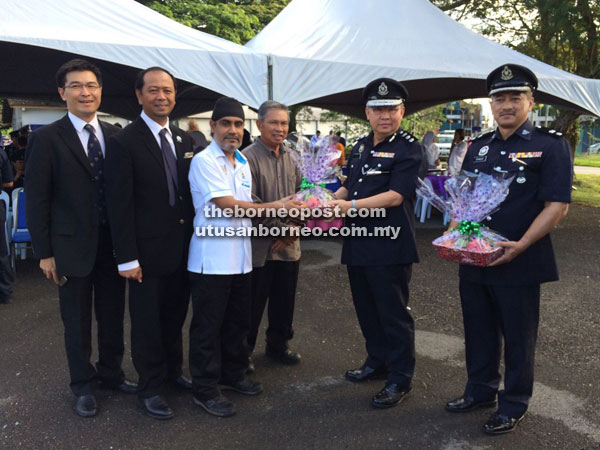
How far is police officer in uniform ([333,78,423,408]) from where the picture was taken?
3129 millimetres

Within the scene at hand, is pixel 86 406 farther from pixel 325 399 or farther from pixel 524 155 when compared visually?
pixel 524 155

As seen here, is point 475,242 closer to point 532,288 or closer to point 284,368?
point 532,288

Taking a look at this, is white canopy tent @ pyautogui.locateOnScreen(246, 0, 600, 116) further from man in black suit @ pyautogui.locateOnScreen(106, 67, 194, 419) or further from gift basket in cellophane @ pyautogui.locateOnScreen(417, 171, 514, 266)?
gift basket in cellophane @ pyautogui.locateOnScreen(417, 171, 514, 266)

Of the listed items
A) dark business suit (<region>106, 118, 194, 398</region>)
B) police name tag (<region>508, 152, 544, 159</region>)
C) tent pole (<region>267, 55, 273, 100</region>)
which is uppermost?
tent pole (<region>267, 55, 273, 100</region>)

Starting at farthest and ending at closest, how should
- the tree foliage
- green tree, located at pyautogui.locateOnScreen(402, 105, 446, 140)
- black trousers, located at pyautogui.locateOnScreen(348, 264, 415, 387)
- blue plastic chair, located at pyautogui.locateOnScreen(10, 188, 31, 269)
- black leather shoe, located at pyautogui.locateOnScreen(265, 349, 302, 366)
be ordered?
1. green tree, located at pyautogui.locateOnScreen(402, 105, 446, 140)
2. the tree foliage
3. blue plastic chair, located at pyautogui.locateOnScreen(10, 188, 31, 269)
4. black leather shoe, located at pyautogui.locateOnScreen(265, 349, 302, 366)
5. black trousers, located at pyautogui.locateOnScreen(348, 264, 415, 387)

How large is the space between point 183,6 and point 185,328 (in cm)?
1775

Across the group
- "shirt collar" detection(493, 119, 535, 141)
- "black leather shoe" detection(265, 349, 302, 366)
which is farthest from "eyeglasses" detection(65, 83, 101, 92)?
"shirt collar" detection(493, 119, 535, 141)

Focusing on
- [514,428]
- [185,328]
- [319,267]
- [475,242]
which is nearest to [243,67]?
[319,267]

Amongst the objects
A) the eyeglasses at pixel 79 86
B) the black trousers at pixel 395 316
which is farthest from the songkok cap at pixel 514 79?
the eyeglasses at pixel 79 86

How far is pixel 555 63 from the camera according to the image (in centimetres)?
1334

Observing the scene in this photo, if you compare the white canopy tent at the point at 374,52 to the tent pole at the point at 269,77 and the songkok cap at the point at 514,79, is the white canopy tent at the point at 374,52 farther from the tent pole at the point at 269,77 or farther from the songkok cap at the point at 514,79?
the songkok cap at the point at 514,79

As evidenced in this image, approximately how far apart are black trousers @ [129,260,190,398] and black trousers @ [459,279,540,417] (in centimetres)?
187

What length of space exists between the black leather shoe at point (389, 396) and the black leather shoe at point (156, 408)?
1.32 meters

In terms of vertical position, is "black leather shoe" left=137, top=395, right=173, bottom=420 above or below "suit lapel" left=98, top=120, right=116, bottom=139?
A: below
